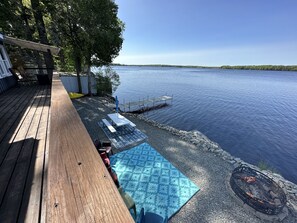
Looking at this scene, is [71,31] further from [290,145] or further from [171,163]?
[290,145]

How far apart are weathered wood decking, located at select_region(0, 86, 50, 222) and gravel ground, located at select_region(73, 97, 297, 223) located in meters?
3.39

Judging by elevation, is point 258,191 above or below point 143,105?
above

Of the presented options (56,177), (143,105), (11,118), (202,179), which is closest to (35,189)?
(56,177)

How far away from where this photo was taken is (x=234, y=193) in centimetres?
439

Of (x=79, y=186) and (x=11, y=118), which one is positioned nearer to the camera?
(x=79, y=186)

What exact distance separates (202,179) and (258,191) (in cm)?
179

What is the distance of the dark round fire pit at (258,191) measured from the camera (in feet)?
12.6

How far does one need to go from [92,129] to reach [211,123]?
40.7 feet

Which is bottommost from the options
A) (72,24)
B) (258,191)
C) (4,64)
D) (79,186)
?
(258,191)

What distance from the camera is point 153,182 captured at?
4.63 m

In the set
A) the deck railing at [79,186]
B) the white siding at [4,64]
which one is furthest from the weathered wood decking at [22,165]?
the white siding at [4,64]

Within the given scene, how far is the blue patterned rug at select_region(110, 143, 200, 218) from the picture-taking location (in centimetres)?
395

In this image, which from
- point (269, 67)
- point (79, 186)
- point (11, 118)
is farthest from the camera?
point (269, 67)

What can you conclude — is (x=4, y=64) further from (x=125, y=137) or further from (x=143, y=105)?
(x=143, y=105)
